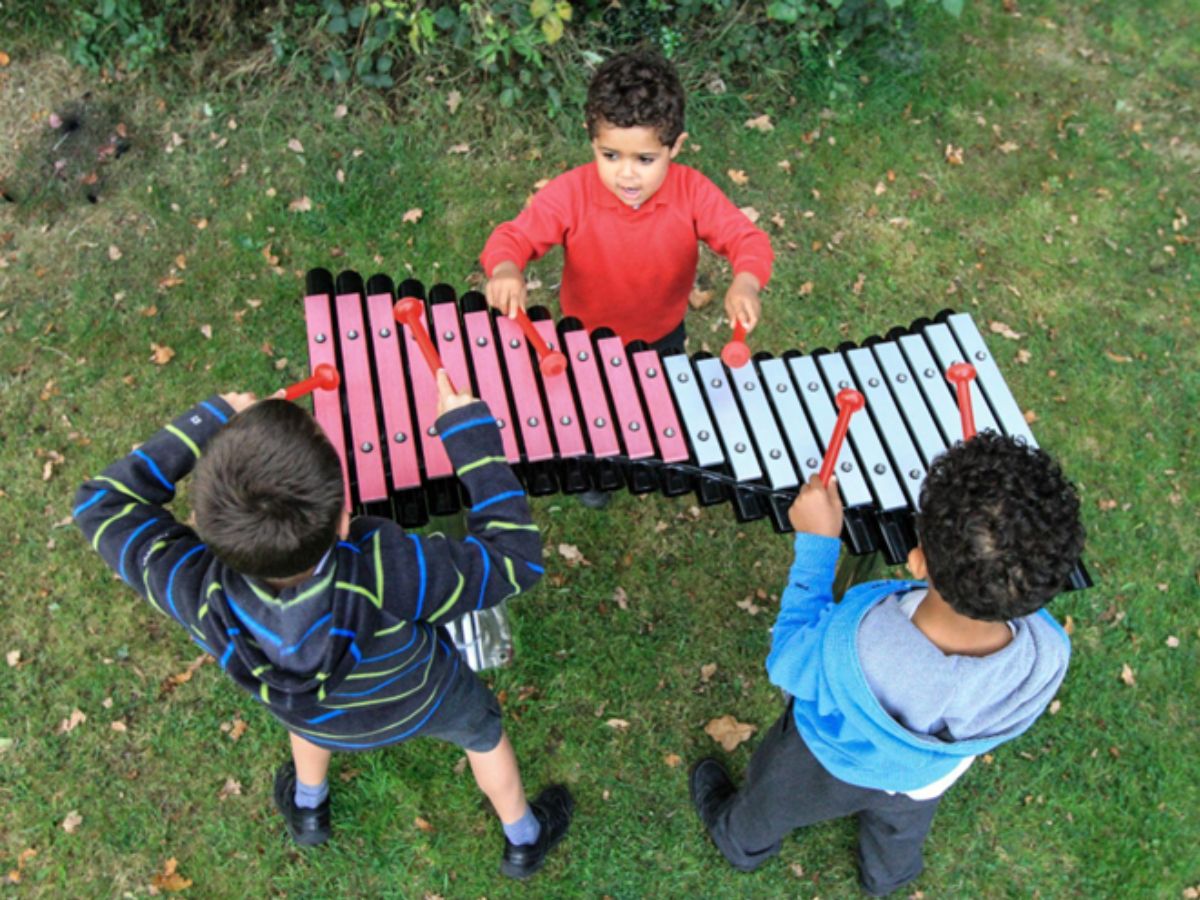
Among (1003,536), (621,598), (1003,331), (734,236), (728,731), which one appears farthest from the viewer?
(1003,331)

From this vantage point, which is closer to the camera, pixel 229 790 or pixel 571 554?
pixel 229 790

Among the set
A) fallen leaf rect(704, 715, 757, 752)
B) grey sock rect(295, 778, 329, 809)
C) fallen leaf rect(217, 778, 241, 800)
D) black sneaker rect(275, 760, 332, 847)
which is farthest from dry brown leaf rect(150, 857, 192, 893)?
fallen leaf rect(704, 715, 757, 752)

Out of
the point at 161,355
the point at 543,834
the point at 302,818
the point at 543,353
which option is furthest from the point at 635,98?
the point at 161,355

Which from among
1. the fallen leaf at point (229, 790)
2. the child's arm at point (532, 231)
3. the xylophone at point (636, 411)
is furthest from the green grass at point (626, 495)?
the child's arm at point (532, 231)

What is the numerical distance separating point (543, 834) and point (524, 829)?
0.15 m

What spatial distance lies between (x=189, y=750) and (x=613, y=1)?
5.26m

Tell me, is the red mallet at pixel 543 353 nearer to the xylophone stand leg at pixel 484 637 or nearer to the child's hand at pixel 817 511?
the child's hand at pixel 817 511

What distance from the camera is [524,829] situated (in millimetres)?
3893

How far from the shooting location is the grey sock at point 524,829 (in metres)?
3.87

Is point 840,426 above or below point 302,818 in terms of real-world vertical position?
above

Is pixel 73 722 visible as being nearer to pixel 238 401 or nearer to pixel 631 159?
pixel 238 401

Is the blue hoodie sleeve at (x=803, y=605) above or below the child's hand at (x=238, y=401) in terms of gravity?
below

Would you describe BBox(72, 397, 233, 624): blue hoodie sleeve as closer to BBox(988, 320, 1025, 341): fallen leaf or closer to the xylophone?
the xylophone

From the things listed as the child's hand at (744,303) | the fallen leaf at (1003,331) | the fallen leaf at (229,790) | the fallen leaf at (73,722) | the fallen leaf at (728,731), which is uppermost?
the child's hand at (744,303)
